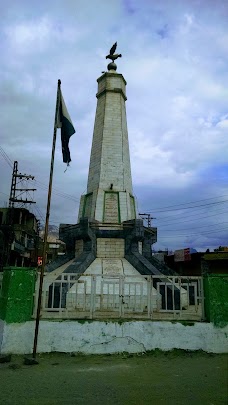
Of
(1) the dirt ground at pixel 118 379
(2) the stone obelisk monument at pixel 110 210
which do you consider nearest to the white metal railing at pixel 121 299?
(1) the dirt ground at pixel 118 379

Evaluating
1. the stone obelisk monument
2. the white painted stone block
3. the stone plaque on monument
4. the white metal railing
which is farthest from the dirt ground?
the stone plaque on monument

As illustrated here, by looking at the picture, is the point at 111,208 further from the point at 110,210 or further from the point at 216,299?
the point at 216,299

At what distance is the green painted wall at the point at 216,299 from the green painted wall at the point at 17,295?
13.0 ft

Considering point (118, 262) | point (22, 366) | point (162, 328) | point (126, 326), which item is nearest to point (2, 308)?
point (22, 366)

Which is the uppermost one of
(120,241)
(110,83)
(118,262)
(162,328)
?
(110,83)

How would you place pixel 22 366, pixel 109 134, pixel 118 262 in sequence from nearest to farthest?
pixel 22 366
pixel 118 262
pixel 109 134

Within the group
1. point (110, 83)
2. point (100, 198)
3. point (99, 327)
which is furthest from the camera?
point (110, 83)

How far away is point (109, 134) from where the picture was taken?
1409 cm

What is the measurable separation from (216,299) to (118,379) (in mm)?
3086

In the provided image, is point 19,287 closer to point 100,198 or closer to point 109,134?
point 100,198

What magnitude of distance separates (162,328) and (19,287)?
327 cm

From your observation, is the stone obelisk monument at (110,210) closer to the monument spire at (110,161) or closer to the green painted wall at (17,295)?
the monument spire at (110,161)

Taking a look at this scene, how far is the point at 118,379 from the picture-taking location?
493cm

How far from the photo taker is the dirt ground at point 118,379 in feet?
13.6
